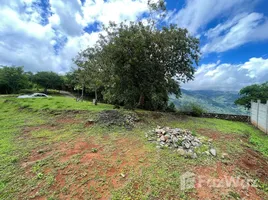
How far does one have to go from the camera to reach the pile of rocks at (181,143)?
4430 mm

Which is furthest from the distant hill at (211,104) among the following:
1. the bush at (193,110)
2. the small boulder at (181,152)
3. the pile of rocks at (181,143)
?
the small boulder at (181,152)

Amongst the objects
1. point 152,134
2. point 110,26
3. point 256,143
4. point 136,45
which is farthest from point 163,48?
point 256,143

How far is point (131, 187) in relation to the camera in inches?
118

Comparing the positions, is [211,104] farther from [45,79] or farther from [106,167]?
[45,79]

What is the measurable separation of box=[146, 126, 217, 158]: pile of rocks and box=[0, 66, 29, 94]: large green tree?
30837 millimetres

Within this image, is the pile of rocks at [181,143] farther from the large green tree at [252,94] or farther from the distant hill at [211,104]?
the large green tree at [252,94]

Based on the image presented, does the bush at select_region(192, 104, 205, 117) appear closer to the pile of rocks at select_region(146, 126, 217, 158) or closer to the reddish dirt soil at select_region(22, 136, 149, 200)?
the pile of rocks at select_region(146, 126, 217, 158)

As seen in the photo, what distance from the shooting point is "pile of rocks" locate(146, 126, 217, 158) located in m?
4.43

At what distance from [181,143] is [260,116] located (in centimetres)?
899

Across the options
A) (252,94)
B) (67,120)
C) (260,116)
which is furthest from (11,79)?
(252,94)

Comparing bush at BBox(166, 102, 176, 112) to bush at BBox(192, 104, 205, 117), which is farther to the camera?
bush at BBox(166, 102, 176, 112)

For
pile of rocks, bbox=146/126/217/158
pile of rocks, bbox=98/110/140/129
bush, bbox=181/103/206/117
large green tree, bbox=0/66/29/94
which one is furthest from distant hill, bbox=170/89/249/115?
large green tree, bbox=0/66/29/94

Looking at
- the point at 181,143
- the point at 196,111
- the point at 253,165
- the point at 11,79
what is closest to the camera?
the point at 253,165

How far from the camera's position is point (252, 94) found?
1588 centimetres
